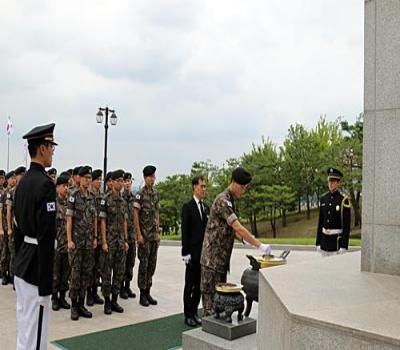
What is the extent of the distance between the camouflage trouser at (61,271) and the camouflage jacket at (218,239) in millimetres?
2710

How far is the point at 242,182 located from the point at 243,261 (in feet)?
22.8

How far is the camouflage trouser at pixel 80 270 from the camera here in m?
5.43

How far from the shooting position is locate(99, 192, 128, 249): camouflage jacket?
19.0 ft

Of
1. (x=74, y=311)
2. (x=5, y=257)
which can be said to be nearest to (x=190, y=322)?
(x=74, y=311)

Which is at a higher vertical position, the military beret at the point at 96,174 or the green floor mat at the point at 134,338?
the military beret at the point at 96,174

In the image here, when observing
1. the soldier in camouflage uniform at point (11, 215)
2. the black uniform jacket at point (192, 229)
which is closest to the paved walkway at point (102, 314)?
the soldier in camouflage uniform at point (11, 215)

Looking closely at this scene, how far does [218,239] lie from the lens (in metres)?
4.10

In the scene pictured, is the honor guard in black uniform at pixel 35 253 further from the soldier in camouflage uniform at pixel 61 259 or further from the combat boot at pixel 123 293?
the combat boot at pixel 123 293

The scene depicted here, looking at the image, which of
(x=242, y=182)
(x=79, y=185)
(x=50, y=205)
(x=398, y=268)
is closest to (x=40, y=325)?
(x=50, y=205)

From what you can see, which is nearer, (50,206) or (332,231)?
(50,206)

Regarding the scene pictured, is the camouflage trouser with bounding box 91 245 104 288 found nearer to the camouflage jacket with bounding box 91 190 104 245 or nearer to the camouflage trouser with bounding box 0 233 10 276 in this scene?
the camouflage jacket with bounding box 91 190 104 245

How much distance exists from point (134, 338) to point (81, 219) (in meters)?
1.86

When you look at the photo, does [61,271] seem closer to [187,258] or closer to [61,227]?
[61,227]

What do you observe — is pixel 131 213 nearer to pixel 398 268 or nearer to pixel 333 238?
pixel 333 238
